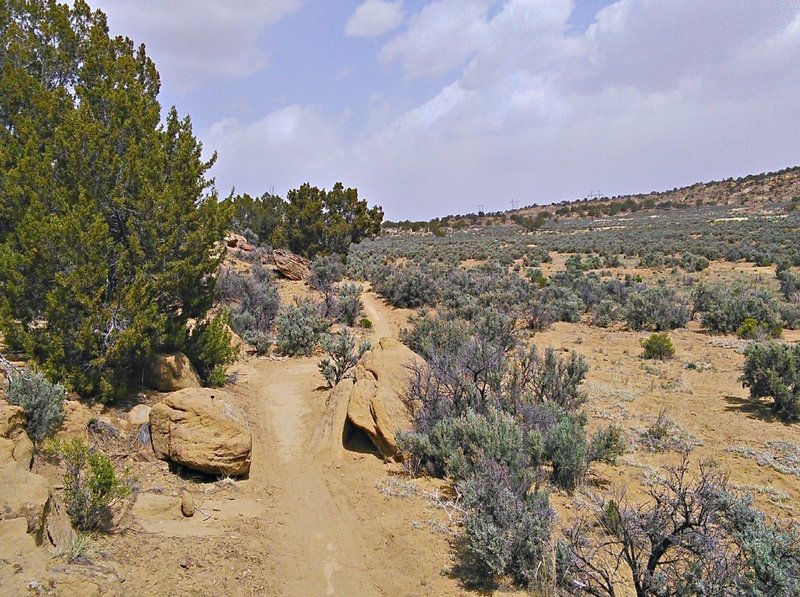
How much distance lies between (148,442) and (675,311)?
15816 mm

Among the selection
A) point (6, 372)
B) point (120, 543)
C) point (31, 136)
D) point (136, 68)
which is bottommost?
point (120, 543)

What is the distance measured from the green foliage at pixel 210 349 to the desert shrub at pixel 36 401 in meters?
3.68

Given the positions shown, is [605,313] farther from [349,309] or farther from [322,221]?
[322,221]

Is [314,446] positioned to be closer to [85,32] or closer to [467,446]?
[467,446]

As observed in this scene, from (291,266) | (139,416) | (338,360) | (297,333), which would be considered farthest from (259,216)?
(139,416)

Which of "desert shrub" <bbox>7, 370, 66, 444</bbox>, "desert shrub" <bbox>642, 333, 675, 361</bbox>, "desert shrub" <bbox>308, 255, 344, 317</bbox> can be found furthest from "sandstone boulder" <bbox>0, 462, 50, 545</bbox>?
"desert shrub" <bbox>308, 255, 344, 317</bbox>

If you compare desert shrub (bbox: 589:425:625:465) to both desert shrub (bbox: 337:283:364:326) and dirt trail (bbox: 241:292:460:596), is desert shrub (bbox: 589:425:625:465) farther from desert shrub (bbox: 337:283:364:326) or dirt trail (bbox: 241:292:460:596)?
desert shrub (bbox: 337:283:364:326)

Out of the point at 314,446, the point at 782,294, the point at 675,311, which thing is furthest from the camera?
the point at 782,294

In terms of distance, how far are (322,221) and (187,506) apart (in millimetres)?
24796

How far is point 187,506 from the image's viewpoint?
6.10 metres

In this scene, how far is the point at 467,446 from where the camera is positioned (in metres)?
7.14

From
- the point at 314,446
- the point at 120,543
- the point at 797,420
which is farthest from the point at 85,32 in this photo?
the point at 797,420

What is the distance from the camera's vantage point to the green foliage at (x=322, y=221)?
1171 inches

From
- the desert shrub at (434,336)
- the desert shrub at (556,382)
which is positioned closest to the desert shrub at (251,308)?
the desert shrub at (434,336)
